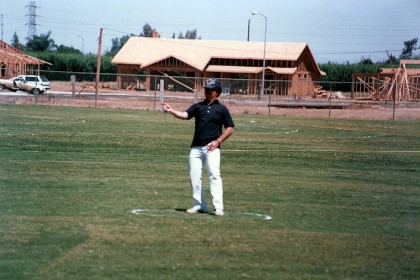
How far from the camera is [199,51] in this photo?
319 ft

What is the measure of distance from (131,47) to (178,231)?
87.9 metres

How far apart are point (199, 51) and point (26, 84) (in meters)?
33.2

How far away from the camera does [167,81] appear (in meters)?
81.6

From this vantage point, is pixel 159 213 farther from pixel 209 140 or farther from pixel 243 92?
pixel 243 92

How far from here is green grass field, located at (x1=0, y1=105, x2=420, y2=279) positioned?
9.25m

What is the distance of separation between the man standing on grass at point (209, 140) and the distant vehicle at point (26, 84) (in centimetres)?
5422

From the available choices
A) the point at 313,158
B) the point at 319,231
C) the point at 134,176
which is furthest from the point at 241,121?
the point at 319,231

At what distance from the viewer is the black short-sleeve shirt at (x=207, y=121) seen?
41.2 feet

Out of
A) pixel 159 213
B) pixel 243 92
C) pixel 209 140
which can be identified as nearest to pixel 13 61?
pixel 243 92

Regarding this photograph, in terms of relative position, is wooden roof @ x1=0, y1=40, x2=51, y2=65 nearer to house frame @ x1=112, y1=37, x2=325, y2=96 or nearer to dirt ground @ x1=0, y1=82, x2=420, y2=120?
house frame @ x1=112, y1=37, x2=325, y2=96

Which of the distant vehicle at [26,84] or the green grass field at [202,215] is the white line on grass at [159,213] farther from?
the distant vehicle at [26,84]

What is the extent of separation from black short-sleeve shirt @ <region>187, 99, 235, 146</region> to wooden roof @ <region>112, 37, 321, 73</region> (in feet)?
254

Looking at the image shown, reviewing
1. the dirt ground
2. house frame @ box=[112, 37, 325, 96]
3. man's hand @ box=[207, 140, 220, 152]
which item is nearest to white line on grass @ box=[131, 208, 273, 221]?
man's hand @ box=[207, 140, 220, 152]

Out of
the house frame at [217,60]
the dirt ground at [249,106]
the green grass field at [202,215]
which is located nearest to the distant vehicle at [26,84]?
the dirt ground at [249,106]
